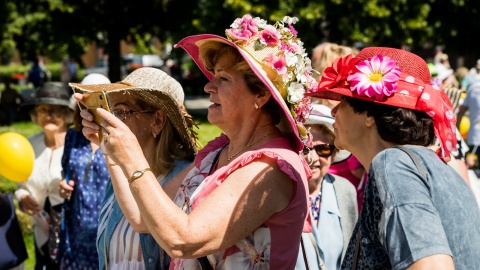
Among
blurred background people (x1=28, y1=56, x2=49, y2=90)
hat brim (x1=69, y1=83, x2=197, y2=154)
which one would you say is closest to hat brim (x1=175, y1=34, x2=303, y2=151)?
hat brim (x1=69, y1=83, x2=197, y2=154)

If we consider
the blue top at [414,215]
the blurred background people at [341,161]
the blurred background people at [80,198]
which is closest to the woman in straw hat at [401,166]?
the blue top at [414,215]

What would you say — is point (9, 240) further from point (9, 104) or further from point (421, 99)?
point (9, 104)

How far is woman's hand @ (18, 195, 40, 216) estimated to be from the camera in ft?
18.1

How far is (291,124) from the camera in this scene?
264cm

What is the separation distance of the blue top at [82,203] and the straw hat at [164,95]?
4.71 feet

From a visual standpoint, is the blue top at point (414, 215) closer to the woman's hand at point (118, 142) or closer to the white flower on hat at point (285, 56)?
the white flower on hat at point (285, 56)

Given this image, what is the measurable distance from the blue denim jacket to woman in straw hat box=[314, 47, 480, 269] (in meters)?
1.05

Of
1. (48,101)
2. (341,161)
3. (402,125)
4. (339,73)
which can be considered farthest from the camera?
(48,101)

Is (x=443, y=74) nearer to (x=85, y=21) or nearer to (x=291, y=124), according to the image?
(x=291, y=124)

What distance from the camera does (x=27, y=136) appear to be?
16.9 meters

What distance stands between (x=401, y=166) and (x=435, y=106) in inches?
14.2

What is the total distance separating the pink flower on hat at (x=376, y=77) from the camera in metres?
2.38

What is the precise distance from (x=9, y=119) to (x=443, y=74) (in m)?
12.3

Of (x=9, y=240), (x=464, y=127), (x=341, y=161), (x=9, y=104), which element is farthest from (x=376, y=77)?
(x=9, y=104)
